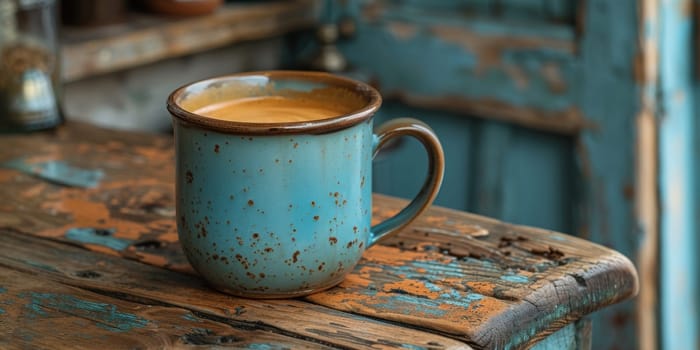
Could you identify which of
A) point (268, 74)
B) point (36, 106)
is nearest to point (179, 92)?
point (268, 74)

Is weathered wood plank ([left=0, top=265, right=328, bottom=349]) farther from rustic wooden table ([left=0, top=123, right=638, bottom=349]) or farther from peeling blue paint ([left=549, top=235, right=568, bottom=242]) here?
peeling blue paint ([left=549, top=235, right=568, bottom=242])

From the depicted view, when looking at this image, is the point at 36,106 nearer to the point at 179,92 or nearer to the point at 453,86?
the point at 179,92

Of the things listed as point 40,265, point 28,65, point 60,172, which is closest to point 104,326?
point 40,265

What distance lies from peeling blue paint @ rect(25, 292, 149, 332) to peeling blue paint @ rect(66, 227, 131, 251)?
0.11 m

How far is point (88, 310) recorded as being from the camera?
71cm

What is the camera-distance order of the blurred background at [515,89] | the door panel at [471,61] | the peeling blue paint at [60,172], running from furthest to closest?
the door panel at [471,61], the blurred background at [515,89], the peeling blue paint at [60,172]

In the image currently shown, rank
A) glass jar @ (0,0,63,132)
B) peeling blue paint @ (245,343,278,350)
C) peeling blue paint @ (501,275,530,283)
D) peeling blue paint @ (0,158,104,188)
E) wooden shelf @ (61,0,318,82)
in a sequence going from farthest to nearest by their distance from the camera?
wooden shelf @ (61,0,318,82) < glass jar @ (0,0,63,132) < peeling blue paint @ (0,158,104,188) < peeling blue paint @ (501,275,530,283) < peeling blue paint @ (245,343,278,350)

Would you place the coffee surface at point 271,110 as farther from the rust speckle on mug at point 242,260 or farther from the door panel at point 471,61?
the door panel at point 471,61

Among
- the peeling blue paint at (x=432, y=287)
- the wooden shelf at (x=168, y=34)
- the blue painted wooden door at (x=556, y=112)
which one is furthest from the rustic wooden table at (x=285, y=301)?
the blue painted wooden door at (x=556, y=112)

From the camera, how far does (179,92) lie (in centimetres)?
72

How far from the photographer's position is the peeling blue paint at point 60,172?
100 cm

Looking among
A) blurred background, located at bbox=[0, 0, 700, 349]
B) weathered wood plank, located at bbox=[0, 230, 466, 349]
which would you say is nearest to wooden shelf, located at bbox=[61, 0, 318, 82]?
blurred background, located at bbox=[0, 0, 700, 349]

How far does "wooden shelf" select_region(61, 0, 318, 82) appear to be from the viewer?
1407 mm

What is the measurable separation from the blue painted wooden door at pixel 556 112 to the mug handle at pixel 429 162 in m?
0.92
